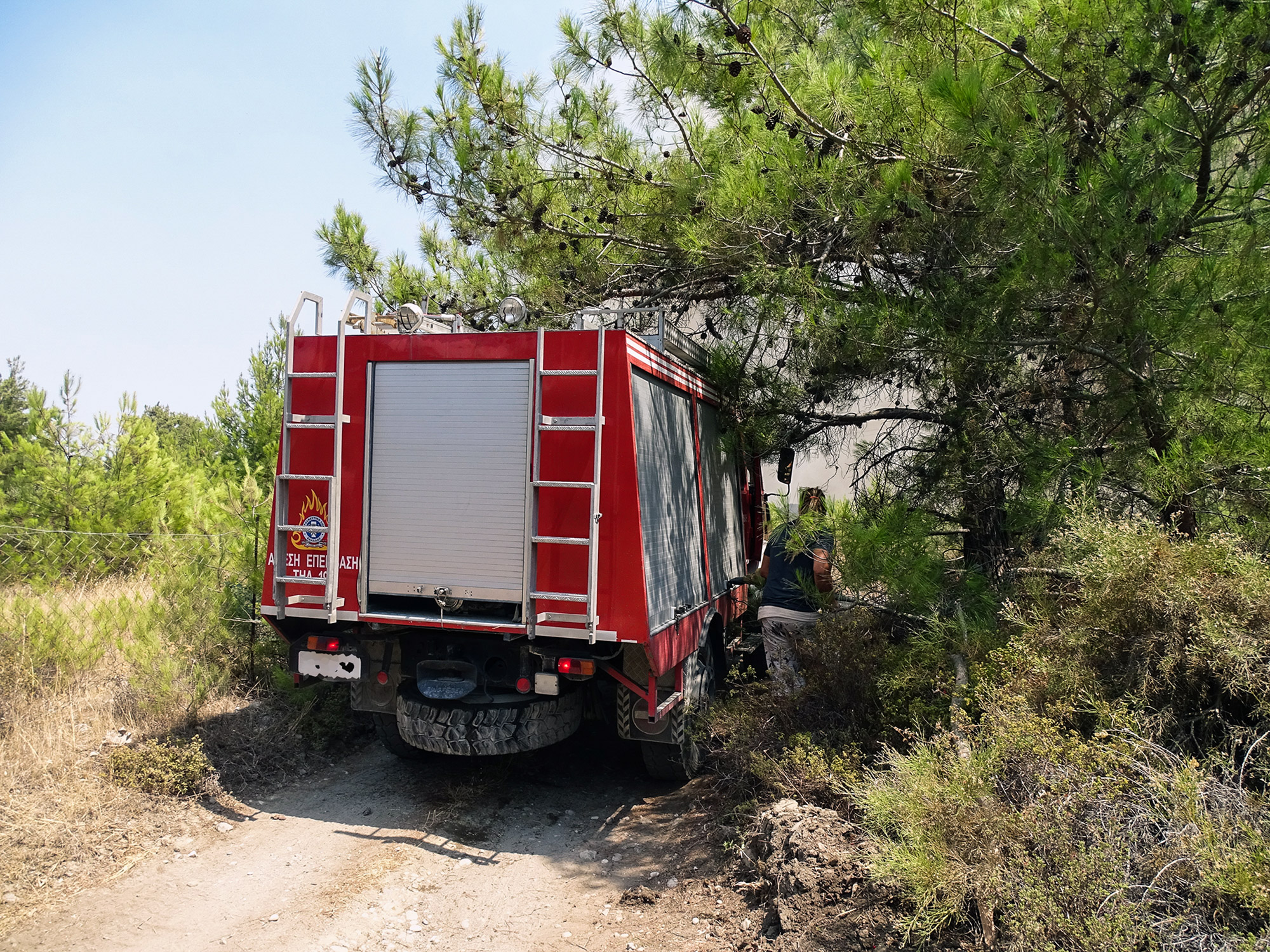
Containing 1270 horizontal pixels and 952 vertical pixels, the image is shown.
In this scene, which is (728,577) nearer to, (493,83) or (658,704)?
(658,704)

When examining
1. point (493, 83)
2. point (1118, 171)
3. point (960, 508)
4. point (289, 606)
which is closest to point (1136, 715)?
point (960, 508)

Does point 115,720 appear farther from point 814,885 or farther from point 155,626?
point 814,885

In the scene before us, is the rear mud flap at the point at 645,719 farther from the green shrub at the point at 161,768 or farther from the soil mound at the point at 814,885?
the green shrub at the point at 161,768

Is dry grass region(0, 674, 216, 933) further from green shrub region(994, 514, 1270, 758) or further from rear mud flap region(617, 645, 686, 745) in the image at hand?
green shrub region(994, 514, 1270, 758)

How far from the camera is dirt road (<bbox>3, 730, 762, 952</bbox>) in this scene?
12.7 feet

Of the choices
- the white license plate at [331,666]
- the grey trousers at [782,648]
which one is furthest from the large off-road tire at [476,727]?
the grey trousers at [782,648]

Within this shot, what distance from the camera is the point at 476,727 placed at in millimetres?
5211

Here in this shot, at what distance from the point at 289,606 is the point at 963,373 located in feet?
14.2

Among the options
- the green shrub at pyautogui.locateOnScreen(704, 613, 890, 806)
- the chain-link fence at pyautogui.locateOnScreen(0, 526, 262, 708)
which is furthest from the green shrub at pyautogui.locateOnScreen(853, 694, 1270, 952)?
the chain-link fence at pyautogui.locateOnScreen(0, 526, 262, 708)

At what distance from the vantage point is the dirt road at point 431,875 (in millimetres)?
3871

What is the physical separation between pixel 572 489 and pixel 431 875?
7.24 ft

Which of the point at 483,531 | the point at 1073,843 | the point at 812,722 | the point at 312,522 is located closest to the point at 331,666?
the point at 312,522

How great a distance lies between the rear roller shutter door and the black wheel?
1.29 metres

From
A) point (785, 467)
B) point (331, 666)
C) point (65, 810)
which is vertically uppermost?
point (785, 467)
